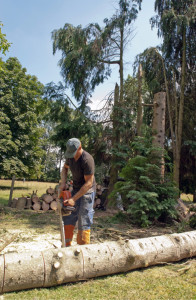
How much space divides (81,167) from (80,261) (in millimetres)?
1251

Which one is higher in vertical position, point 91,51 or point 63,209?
point 91,51

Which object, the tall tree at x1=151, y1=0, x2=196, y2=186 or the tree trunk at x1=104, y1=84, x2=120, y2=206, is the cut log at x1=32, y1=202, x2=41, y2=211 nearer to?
the tree trunk at x1=104, y1=84, x2=120, y2=206

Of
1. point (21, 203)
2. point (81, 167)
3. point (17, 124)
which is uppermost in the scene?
point (17, 124)

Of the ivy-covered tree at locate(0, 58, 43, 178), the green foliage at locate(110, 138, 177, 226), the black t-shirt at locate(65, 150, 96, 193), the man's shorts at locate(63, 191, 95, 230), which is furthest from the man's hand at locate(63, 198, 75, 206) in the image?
the ivy-covered tree at locate(0, 58, 43, 178)

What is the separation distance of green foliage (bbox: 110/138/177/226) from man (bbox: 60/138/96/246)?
2.87 m

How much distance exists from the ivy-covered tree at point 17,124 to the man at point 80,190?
7968mm

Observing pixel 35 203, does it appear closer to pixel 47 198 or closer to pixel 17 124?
pixel 47 198

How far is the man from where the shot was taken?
352cm

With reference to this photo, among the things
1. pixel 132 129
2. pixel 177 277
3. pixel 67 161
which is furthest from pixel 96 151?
pixel 177 277

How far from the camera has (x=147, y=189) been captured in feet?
22.2

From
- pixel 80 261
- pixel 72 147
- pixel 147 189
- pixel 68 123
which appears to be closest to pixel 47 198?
pixel 68 123

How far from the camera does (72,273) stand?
9.84ft

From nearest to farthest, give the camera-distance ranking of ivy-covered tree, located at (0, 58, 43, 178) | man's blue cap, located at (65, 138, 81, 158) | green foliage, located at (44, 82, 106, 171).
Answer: man's blue cap, located at (65, 138, 81, 158) < green foliage, located at (44, 82, 106, 171) < ivy-covered tree, located at (0, 58, 43, 178)

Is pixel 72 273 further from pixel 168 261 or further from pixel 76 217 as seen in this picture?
pixel 168 261
